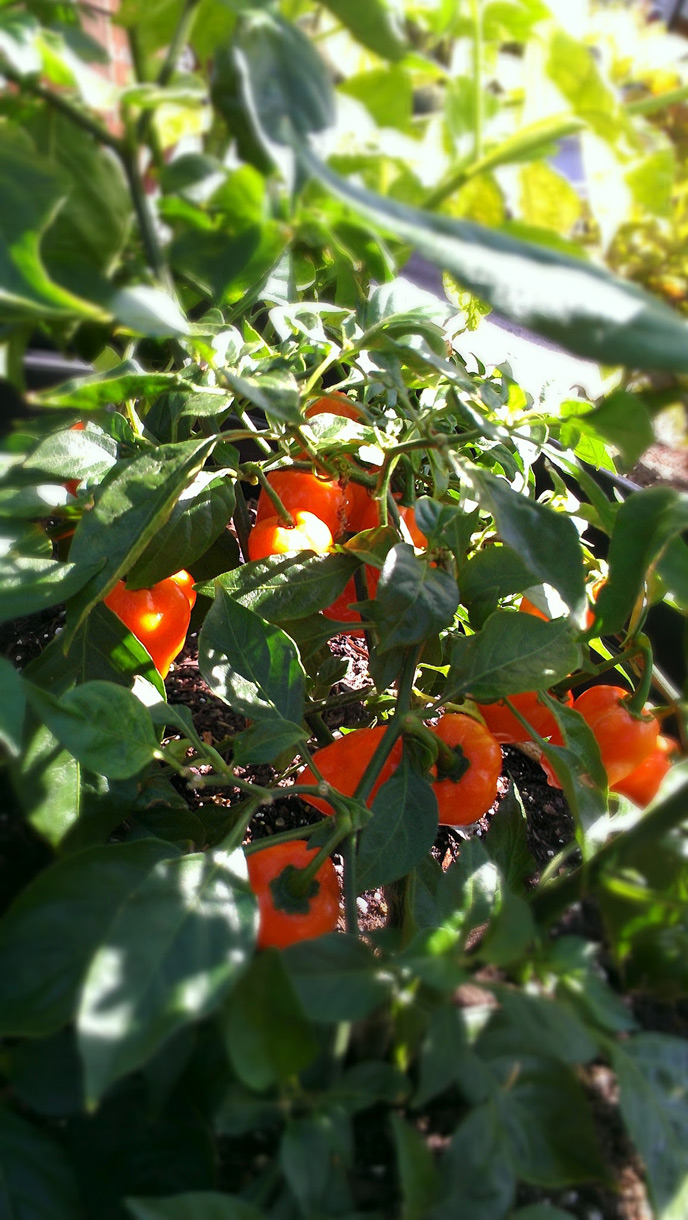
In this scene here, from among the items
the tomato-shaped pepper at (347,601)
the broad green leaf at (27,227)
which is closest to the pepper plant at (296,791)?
the broad green leaf at (27,227)

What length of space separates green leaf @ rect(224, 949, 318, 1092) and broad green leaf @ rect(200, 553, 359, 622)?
0.21 metres

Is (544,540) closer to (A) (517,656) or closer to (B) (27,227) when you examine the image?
(A) (517,656)

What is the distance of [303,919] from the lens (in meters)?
0.33

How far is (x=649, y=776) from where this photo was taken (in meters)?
0.43

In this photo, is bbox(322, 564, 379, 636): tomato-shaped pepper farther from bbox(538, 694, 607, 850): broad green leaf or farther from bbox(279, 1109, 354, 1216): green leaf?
bbox(279, 1109, 354, 1216): green leaf

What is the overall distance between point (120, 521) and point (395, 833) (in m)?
0.16

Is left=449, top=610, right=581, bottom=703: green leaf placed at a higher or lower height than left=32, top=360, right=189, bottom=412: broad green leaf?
lower

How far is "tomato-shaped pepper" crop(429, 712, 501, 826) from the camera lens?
42cm

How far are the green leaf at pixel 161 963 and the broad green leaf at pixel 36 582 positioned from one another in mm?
113

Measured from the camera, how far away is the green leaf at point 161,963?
7.3 inches

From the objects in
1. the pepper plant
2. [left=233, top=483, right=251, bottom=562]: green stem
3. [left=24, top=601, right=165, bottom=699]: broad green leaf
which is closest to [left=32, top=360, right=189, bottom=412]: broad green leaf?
the pepper plant

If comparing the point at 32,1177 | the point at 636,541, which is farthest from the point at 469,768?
the point at 32,1177

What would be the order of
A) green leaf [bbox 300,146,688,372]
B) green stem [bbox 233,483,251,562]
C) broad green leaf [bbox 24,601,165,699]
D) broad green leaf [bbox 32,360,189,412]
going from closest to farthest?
1. green leaf [bbox 300,146,688,372]
2. broad green leaf [bbox 32,360,189,412]
3. broad green leaf [bbox 24,601,165,699]
4. green stem [bbox 233,483,251,562]

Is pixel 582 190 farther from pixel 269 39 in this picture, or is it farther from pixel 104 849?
pixel 104 849
